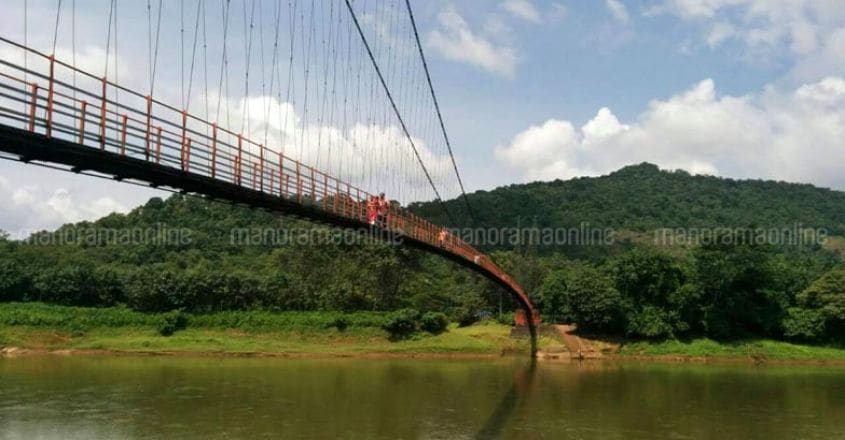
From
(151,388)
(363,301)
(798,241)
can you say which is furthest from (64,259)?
(798,241)

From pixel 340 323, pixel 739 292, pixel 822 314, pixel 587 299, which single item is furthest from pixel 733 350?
pixel 340 323

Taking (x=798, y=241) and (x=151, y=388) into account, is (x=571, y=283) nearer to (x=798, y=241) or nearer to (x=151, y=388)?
(x=151, y=388)

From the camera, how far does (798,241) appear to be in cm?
10325

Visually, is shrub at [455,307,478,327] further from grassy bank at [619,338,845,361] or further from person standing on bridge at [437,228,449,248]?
person standing on bridge at [437,228,449,248]

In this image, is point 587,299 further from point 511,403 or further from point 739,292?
point 511,403

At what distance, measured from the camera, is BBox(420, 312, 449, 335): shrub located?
4450 cm

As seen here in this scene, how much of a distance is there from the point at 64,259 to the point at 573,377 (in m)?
46.0

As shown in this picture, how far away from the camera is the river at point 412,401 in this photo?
19.9 metres

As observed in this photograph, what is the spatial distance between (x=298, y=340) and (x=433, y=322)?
8830 millimetres

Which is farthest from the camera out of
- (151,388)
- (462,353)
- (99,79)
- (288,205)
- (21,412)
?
(462,353)

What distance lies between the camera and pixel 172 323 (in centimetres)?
4528

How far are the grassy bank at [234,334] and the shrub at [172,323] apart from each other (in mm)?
265

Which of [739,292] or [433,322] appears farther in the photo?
[433,322]

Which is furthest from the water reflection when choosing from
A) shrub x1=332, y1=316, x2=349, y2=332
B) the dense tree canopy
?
shrub x1=332, y1=316, x2=349, y2=332
